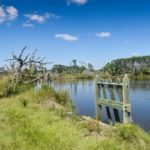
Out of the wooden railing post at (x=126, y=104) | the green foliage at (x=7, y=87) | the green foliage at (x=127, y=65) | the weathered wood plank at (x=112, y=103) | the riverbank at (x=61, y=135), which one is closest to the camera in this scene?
the riverbank at (x=61, y=135)

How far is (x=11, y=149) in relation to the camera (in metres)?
5.41

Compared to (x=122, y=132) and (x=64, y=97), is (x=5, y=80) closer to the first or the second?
(x=64, y=97)

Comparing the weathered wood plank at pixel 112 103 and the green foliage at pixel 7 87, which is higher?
the green foliage at pixel 7 87

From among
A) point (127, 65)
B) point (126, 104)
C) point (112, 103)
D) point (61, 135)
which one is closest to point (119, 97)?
point (112, 103)

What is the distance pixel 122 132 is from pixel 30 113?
3900mm

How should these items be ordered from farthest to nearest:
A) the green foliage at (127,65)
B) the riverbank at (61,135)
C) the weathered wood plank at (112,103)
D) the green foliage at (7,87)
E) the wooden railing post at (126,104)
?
the green foliage at (127,65)
the green foliage at (7,87)
the weathered wood plank at (112,103)
the wooden railing post at (126,104)
the riverbank at (61,135)

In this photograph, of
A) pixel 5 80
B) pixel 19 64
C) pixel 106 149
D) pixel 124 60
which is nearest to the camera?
pixel 106 149

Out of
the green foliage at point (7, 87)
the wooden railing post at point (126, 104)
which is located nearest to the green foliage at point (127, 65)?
the green foliage at point (7, 87)

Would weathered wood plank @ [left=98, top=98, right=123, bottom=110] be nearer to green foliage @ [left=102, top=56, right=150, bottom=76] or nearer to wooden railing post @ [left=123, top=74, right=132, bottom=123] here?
wooden railing post @ [left=123, top=74, right=132, bottom=123]

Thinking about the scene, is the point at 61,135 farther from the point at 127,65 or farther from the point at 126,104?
the point at 127,65

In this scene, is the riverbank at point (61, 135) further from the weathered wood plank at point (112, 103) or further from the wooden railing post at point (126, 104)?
the weathered wood plank at point (112, 103)

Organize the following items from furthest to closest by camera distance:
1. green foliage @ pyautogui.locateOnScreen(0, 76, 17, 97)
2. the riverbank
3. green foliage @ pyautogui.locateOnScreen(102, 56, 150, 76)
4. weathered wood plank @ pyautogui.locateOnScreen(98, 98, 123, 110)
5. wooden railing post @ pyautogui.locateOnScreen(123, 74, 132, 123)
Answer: green foliage @ pyautogui.locateOnScreen(102, 56, 150, 76)
green foliage @ pyautogui.locateOnScreen(0, 76, 17, 97)
weathered wood plank @ pyautogui.locateOnScreen(98, 98, 123, 110)
wooden railing post @ pyautogui.locateOnScreen(123, 74, 132, 123)
the riverbank

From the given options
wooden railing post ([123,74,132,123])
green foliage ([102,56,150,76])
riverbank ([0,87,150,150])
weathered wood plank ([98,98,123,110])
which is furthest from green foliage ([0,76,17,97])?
green foliage ([102,56,150,76])

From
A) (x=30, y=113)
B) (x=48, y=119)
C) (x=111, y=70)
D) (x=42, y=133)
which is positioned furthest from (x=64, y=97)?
(x=111, y=70)
